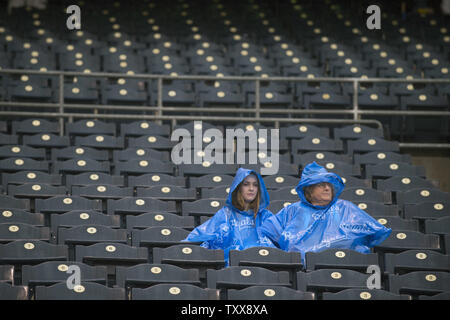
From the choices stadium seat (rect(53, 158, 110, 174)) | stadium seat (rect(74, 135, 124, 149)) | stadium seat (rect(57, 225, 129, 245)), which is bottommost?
stadium seat (rect(57, 225, 129, 245))

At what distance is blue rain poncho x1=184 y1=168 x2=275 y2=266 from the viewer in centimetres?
788

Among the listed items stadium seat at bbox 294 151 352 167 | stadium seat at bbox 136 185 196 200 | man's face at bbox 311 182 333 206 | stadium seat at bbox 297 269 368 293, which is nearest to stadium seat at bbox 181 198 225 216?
stadium seat at bbox 136 185 196 200

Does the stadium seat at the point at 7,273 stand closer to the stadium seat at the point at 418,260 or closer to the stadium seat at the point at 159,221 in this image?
the stadium seat at the point at 159,221

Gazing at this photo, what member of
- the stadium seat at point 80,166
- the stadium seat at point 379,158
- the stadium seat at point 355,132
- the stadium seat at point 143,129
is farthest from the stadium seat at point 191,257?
the stadium seat at point 355,132

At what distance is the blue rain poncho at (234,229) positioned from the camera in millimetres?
7875

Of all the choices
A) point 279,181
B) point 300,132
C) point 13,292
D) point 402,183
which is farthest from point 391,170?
point 13,292

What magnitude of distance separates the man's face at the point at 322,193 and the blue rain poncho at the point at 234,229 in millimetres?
418

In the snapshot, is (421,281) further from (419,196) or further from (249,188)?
(419,196)

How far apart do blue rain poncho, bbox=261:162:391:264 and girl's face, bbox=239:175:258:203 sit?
26cm

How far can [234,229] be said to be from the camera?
795 centimetres

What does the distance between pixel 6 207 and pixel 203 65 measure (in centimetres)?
533

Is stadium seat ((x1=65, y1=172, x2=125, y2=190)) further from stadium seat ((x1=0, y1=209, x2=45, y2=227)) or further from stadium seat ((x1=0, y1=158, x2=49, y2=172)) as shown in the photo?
stadium seat ((x1=0, y1=209, x2=45, y2=227))
